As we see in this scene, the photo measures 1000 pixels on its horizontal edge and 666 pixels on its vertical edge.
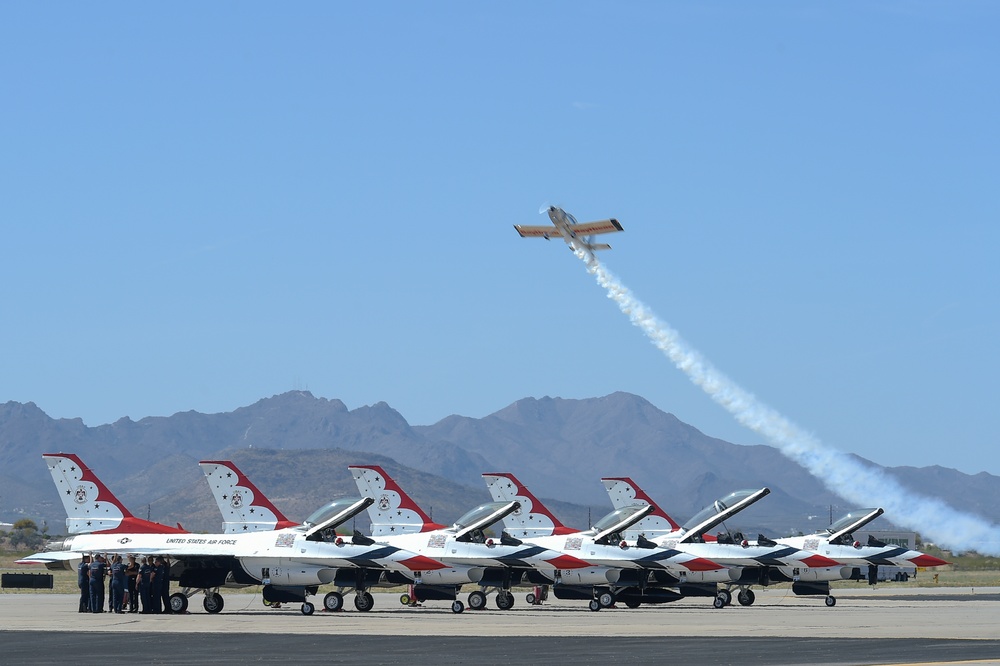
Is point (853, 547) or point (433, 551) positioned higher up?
point (853, 547)

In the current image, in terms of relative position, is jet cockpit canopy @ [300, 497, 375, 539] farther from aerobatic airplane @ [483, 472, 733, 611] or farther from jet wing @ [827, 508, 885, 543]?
jet wing @ [827, 508, 885, 543]

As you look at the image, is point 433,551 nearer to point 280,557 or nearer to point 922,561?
point 280,557

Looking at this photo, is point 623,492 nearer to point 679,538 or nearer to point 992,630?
point 679,538

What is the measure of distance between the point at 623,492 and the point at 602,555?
9.90 metres

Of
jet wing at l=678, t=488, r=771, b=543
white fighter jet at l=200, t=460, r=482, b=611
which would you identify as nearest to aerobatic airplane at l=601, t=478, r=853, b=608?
jet wing at l=678, t=488, r=771, b=543

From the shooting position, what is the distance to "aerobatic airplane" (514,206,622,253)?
2574 inches

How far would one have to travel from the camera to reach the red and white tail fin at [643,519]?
5153cm

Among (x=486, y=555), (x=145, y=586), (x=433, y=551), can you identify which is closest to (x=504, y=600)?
(x=486, y=555)

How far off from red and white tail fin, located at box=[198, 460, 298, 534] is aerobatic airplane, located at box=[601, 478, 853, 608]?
13054mm

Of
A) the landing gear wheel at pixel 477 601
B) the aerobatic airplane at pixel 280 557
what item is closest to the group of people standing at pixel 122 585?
the aerobatic airplane at pixel 280 557

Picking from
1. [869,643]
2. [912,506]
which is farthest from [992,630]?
[912,506]

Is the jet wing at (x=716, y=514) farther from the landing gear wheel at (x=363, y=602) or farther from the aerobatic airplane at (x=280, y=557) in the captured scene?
the landing gear wheel at (x=363, y=602)

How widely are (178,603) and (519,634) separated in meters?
13.4

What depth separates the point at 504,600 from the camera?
44562 millimetres
